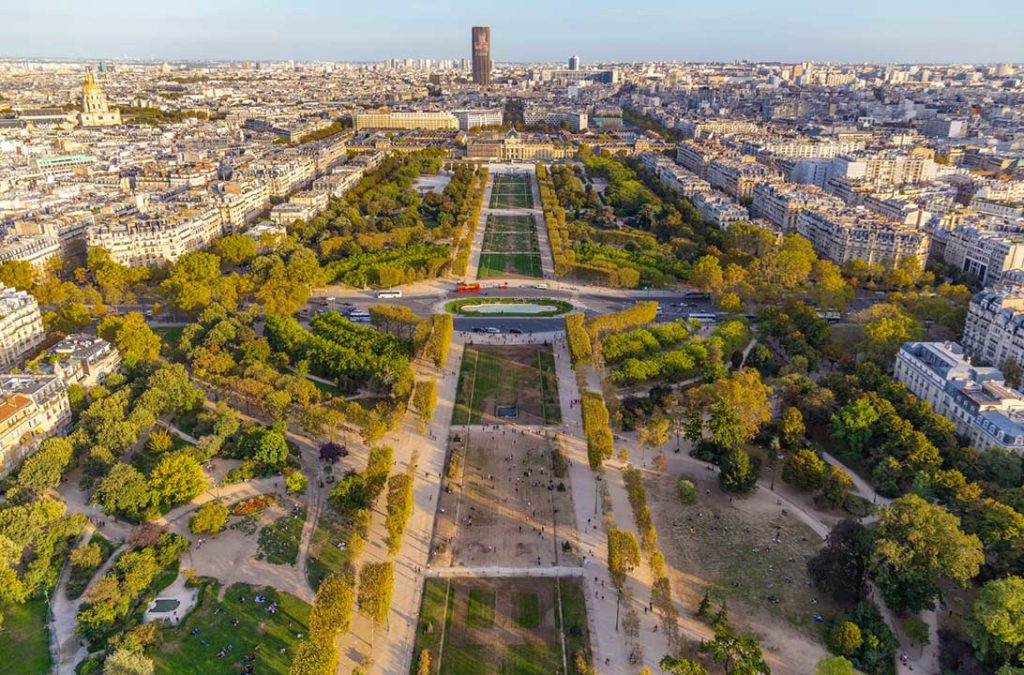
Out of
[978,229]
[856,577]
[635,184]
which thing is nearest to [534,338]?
[856,577]

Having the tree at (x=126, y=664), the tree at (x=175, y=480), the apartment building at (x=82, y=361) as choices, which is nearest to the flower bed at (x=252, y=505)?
the tree at (x=175, y=480)

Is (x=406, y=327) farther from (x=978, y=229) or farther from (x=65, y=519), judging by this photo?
(x=978, y=229)

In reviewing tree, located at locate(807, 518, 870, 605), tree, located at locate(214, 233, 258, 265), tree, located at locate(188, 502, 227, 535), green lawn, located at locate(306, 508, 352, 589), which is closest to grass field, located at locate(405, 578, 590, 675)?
green lawn, located at locate(306, 508, 352, 589)

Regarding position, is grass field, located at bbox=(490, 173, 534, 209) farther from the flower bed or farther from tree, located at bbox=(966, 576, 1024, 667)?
tree, located at bbox=(966, 576, 1024, 667)

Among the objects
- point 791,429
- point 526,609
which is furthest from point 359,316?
point 791,429

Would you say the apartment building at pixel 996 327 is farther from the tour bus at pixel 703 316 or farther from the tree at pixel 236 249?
the tree at pixel 236 249

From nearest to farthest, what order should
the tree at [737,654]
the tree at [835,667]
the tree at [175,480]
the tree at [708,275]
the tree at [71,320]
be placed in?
the tree at [835,667] < the tree at [737,654] < the tree at [175,480] < the tree at [71,320] < the tree at [708,275]
